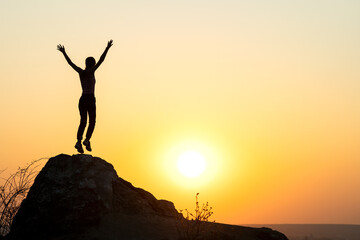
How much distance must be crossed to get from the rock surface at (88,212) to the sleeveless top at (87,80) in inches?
82.5

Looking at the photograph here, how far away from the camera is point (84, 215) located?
14477 mm

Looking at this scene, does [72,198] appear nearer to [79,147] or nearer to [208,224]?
[79,147]

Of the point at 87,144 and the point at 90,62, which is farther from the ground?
the point at 90,62

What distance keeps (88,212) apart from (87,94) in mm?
3820

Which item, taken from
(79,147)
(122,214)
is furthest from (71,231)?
(79,147)

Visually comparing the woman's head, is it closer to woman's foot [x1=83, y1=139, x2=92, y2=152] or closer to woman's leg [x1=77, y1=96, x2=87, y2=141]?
woman's leg [x1=77, y1=96, x2=87, y2=141]

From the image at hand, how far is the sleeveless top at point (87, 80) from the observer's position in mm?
15953

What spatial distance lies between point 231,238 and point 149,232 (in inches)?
95.7

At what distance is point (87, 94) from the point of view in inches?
632

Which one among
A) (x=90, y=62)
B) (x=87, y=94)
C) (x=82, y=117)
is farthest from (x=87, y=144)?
(x=90, y=62)

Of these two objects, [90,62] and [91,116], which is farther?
[91,116]

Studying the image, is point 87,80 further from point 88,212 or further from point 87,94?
point 88,212

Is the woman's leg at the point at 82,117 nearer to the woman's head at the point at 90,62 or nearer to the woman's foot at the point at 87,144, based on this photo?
the woman's foot at the point at 87,144

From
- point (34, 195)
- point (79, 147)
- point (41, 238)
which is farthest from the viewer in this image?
point (79, 147)
